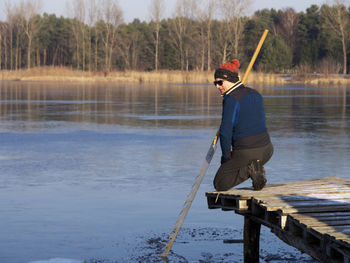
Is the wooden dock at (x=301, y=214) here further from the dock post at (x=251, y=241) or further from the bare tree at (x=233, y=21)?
the bare tree at (x=233, y=21)

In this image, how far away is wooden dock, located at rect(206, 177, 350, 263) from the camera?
18.8ft

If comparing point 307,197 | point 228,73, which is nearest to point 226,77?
point 228,73

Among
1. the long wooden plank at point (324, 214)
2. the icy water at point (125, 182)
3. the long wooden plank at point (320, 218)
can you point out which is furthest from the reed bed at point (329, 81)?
the long wooden plank at point (320, 218)

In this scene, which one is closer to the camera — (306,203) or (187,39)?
(306,203)

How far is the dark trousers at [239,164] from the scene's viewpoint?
7.34 m

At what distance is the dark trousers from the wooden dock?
15cm

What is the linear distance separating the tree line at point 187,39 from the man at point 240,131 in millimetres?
71189

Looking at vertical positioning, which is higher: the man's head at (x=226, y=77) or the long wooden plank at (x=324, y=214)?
the man's head at (x=226, y=77)

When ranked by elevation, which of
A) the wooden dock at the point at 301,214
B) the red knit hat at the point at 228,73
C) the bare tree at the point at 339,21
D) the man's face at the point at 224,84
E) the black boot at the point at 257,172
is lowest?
the wooden dock at the point at 301,214

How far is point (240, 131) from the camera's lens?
7.31m

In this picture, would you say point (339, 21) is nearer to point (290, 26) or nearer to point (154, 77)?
point (290, 26)

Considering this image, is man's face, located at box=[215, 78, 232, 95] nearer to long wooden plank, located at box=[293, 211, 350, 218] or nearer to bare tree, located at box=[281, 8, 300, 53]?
long wooden plank, located at box=[293, 211, 350, 218]

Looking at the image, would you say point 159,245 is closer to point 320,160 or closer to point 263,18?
point 320,160

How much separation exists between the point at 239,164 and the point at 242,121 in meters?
0.47
